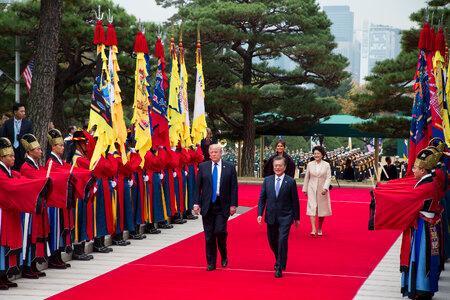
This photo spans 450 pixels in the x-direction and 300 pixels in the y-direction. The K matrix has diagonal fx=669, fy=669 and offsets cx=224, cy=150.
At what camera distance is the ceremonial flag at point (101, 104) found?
31.4ft

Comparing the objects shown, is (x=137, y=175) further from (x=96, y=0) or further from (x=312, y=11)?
(x=312, y=11)

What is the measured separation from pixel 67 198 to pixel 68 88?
1705 cm

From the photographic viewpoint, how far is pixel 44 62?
44.0 feet

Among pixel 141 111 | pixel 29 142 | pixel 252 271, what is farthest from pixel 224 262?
pixel 141 111

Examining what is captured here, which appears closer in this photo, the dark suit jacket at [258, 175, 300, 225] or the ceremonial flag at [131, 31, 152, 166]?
the dark suit jacket at [258, 175, 300, 225]

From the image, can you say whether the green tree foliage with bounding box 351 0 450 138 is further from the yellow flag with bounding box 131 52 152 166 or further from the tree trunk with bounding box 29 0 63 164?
the yellow flag with bounding box 131 52 152 166

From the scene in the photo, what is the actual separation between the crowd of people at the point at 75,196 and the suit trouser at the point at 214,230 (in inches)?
62.9

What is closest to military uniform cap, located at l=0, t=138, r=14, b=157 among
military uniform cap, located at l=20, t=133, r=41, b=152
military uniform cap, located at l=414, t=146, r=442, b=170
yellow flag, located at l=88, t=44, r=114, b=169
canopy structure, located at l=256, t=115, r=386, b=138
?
military uniform cap, located at l=20, t=133, r=41, b=152

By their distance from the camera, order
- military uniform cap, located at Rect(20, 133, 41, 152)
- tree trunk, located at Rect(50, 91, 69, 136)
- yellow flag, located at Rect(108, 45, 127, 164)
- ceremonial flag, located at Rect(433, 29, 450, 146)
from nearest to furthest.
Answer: military uniform cap, located at Rect(20, 133, 41, 152) < yellow flag, located at Rect(108, 45, 127, 164) < ceremonial flag, located at Rect(433, 29, 450, 146) < tree trunk, located at Rect(50, 91, 69, 136)

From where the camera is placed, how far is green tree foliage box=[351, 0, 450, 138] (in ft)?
72.7

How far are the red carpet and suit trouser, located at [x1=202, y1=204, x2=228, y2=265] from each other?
0.70 feet

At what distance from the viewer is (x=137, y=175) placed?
1052cm

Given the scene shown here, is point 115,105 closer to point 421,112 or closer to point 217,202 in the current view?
point 217,202

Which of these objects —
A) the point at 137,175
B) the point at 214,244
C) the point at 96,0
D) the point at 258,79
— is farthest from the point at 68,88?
the point at 214,244
